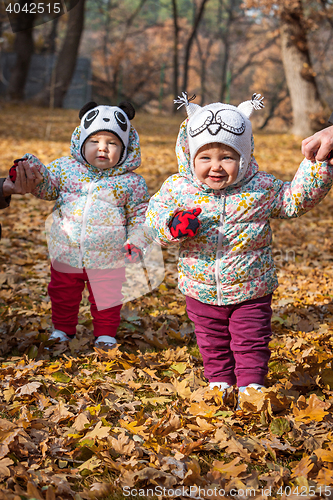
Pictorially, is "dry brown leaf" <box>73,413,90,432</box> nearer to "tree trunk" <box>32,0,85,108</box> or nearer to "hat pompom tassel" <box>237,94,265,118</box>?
"hat pompom tassel" <box>237,94,265,118</box>

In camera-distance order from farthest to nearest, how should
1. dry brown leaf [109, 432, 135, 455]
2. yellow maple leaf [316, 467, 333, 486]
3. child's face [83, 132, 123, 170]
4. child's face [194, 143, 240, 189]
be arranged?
child's face [83, 132, 123, 170] → child's face [194, 143, 240, 189] → dry brown leaf [109, 432, 135, 455] → yellow maple leaf [316, 467, 333, 486]

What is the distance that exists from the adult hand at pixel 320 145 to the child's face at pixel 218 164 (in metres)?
0.36

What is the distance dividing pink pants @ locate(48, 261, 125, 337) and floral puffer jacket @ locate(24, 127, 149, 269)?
0.08m

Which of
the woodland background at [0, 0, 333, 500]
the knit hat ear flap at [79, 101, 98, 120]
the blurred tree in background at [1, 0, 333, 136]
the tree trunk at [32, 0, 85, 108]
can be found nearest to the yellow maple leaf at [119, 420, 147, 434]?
the woodland background at [0, 0, 333, 500]

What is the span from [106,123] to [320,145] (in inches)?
51.5

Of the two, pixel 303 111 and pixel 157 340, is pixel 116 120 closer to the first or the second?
pixel 157 340

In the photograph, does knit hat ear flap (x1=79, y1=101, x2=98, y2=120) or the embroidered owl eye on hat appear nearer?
the embroidered owl eye on hat

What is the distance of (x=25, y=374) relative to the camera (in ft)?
9.65

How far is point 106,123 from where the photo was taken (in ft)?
9.70

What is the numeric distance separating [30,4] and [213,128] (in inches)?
781

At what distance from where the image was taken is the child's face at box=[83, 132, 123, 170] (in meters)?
2.97

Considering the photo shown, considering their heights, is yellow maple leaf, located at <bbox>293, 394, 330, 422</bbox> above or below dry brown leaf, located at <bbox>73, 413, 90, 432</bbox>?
above

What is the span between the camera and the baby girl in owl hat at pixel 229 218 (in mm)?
2459

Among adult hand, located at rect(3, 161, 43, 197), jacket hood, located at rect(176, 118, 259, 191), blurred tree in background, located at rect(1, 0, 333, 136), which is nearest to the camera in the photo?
jacket hood, located at rect(176, 118, 259, 191)
